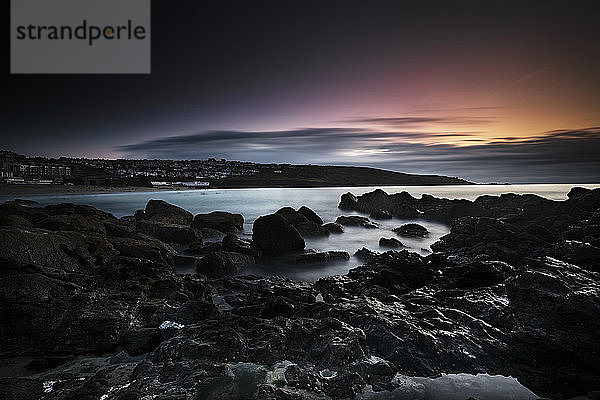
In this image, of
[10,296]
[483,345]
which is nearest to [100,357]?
[10,296]

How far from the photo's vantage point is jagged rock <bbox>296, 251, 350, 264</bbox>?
13214 millimetres

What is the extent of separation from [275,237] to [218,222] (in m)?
8.14

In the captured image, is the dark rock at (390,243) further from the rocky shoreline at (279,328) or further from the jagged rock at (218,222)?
the jagged rock at (218,222)

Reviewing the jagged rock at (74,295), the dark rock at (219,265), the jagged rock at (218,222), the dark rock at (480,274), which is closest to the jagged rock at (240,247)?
the dark rock at (219,265)

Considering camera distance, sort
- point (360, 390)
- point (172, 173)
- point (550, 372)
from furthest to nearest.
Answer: point (172, 173)
point (550, 372)
point (360, 390)

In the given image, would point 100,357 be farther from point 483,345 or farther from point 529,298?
point 529,298

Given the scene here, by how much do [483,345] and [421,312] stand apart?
47.9 inches

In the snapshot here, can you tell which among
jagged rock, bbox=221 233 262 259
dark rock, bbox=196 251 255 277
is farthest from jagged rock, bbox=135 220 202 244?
dark rock, bbox=196 251 255 277

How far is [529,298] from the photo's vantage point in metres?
5.83

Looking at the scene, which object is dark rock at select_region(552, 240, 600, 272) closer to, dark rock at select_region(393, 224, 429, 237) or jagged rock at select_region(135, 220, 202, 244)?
dark rock at select_region(393, 224, 429, 237)

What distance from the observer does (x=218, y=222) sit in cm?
2112

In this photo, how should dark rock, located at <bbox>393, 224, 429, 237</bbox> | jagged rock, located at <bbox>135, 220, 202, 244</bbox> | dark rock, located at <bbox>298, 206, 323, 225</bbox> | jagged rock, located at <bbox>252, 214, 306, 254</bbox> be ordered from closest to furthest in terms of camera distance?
jagged rock, located at <bbox>252, 214, 306, 254</bbox> → jagged rock, located at <bbox>135, 220, 202, 244</bbox> → dark rock, located at <bbox>393, 224, 429, 237</bbox> → dark rock, located at <bbox>298, 206, 323, 225</bbox>

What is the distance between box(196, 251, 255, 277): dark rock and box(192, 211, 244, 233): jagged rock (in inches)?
356

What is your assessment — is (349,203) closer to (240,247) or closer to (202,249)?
(202,249)
